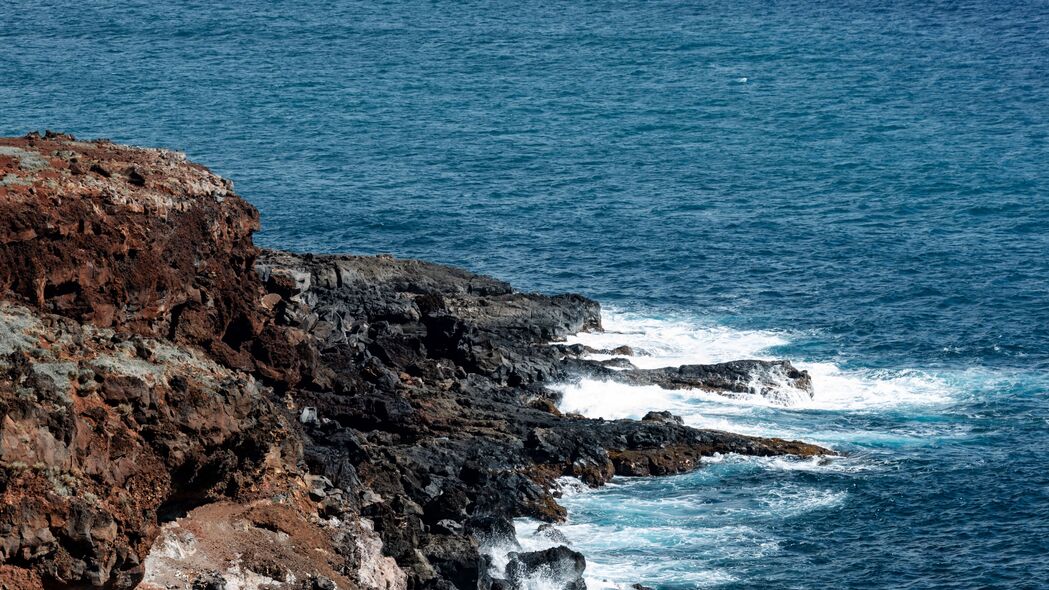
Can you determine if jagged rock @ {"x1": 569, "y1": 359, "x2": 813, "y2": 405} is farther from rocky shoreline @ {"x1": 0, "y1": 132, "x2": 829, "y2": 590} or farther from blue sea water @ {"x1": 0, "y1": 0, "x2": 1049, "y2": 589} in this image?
blue sea water @ {"x1": 0, "y1": 0, "x2": 1049, "y2": 589}

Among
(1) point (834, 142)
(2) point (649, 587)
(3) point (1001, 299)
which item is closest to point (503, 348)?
(2) point (649, 587)

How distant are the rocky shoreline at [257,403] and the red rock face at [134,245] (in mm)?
93

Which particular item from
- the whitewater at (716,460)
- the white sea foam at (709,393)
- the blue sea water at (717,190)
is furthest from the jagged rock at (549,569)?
the white sea foam at (709,393)

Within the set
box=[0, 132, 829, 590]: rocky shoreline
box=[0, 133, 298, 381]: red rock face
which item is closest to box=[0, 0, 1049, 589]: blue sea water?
box=[0, 132, 829, 590]: rocky shoreline

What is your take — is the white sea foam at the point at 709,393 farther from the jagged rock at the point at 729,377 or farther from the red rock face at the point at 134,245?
the red rock face at the point at 134,245

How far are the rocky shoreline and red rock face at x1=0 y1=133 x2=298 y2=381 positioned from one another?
0.30ft

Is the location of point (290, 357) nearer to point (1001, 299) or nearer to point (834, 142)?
point (1001, 299)

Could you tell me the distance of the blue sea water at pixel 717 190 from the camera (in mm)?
60281

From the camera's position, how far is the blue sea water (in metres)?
60.3

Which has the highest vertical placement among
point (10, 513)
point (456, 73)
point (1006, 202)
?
point (456, 73)

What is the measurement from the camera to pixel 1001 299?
87.1 metres

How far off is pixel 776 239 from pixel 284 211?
3400cm

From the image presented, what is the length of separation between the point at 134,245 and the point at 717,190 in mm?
68671

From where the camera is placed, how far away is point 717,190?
112 metres
